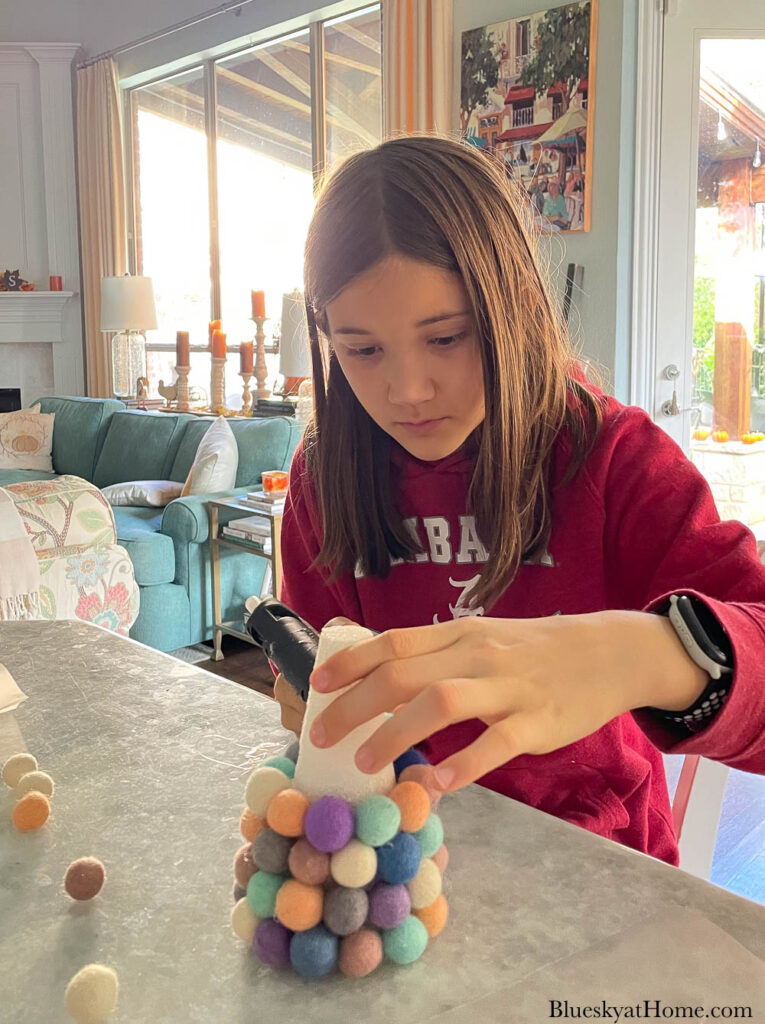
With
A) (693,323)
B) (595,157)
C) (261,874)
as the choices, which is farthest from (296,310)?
(261,874)

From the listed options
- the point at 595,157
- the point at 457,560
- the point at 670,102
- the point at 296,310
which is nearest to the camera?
the point at 457,560

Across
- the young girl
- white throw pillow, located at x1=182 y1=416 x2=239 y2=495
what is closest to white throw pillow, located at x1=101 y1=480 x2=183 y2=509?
white throw pillow, located at x1=182 y1=416 x2=239 y2=495

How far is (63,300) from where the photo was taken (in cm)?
679

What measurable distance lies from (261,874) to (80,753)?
0.37m

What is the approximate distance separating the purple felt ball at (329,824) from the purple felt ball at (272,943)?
0.07 metres

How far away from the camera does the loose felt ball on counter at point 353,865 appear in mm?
509

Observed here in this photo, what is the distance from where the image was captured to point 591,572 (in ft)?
3.17

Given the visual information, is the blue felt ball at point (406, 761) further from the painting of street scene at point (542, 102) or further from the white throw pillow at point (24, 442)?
the white throw pillow at point (24, 442)

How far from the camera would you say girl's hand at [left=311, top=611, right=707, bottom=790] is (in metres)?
0.46

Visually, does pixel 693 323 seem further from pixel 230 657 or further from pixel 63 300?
pixel 63 300

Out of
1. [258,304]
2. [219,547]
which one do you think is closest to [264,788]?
[219,547]

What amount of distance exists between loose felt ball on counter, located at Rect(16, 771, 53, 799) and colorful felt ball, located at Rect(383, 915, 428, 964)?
0.34 m

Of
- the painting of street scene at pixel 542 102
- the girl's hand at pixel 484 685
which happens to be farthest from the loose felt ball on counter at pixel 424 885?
the painting of street scene at pixel 542 102

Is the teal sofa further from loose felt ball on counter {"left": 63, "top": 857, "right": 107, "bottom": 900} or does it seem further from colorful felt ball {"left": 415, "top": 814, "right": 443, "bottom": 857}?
colorful felt ball {"left": 415, "top": 814, "right": 443, "bottom": 857}
